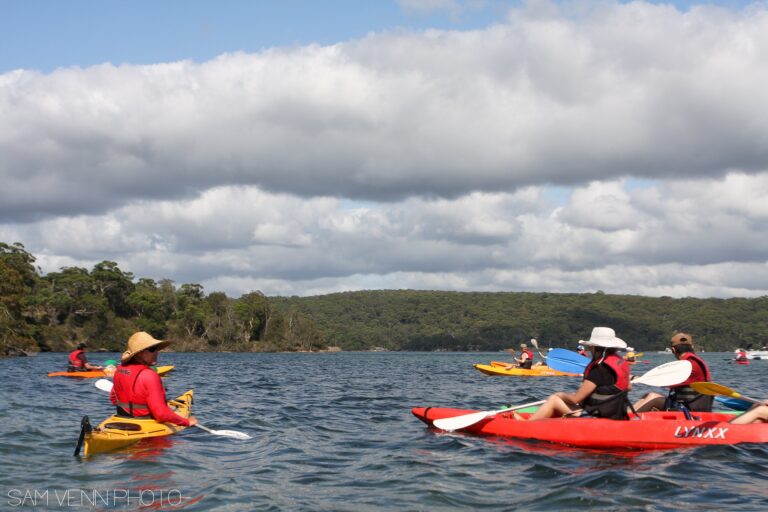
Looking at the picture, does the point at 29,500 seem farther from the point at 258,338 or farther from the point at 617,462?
the point at 258,338

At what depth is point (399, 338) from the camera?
18025cm

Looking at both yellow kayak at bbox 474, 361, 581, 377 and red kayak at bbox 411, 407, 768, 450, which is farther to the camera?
yellow kayak at bbox 474, 361, 581, 377

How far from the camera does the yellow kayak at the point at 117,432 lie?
376 inches

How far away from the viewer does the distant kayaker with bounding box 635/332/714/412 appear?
1200cm

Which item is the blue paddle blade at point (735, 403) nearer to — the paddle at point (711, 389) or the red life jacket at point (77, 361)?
the paddle at point (711, 389)

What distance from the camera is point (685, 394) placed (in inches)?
477

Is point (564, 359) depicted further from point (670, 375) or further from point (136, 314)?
point (136, 314)

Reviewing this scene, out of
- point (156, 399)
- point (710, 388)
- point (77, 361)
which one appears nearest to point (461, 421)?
point (710, 388)

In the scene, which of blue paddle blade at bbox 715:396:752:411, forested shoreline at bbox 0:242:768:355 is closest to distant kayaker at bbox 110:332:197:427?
blue paddle blade at bbox 715:396:752:411

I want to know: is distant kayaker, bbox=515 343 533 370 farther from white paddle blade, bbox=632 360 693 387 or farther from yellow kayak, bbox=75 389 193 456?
yellow kayak, bbox=75 389 193 456

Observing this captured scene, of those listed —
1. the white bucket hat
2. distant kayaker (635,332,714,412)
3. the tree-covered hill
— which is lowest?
the tree-covered hill

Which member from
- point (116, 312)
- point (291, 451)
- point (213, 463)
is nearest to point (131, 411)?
point (213, 463)

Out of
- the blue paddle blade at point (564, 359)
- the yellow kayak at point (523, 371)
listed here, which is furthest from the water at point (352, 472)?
the yellow kayak at point (523, 371)

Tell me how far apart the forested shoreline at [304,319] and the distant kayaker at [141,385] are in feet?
173
